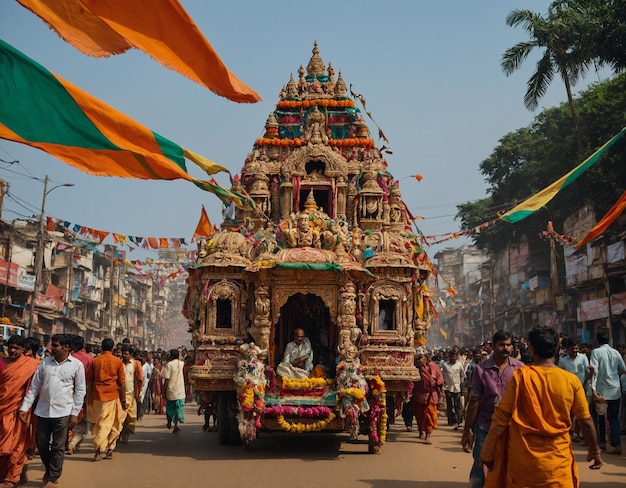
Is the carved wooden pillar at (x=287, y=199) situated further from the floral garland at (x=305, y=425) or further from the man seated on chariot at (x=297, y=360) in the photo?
the floral garland at (x=305, y=425)

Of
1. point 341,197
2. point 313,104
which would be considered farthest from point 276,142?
point 341,197

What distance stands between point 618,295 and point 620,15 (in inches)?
426

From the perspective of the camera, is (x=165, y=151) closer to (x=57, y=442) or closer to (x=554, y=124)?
(x=57, y=442)

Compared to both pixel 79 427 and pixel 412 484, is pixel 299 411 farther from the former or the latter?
pixel 79 427

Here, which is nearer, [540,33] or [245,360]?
[245,360]

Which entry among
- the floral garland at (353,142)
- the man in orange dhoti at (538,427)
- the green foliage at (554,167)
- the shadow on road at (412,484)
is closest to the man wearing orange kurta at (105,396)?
the shadow on road at (412,484)

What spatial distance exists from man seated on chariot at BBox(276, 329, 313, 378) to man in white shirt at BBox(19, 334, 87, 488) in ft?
15.7

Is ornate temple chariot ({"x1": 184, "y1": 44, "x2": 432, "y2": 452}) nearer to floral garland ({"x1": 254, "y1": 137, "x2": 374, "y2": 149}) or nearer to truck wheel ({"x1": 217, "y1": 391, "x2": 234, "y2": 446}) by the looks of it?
truck wheel ({"x1": 217, "y1": 391, "x2": 234, "y2": 446})

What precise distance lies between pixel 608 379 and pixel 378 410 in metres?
3.84

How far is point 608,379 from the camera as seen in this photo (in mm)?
12094

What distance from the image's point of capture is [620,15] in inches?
1019

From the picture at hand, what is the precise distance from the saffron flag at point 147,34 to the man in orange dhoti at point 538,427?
3310mm

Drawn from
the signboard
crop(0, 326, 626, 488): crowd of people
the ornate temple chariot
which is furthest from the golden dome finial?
the signboard

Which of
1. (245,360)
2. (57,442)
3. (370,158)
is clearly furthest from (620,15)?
(57,442)
